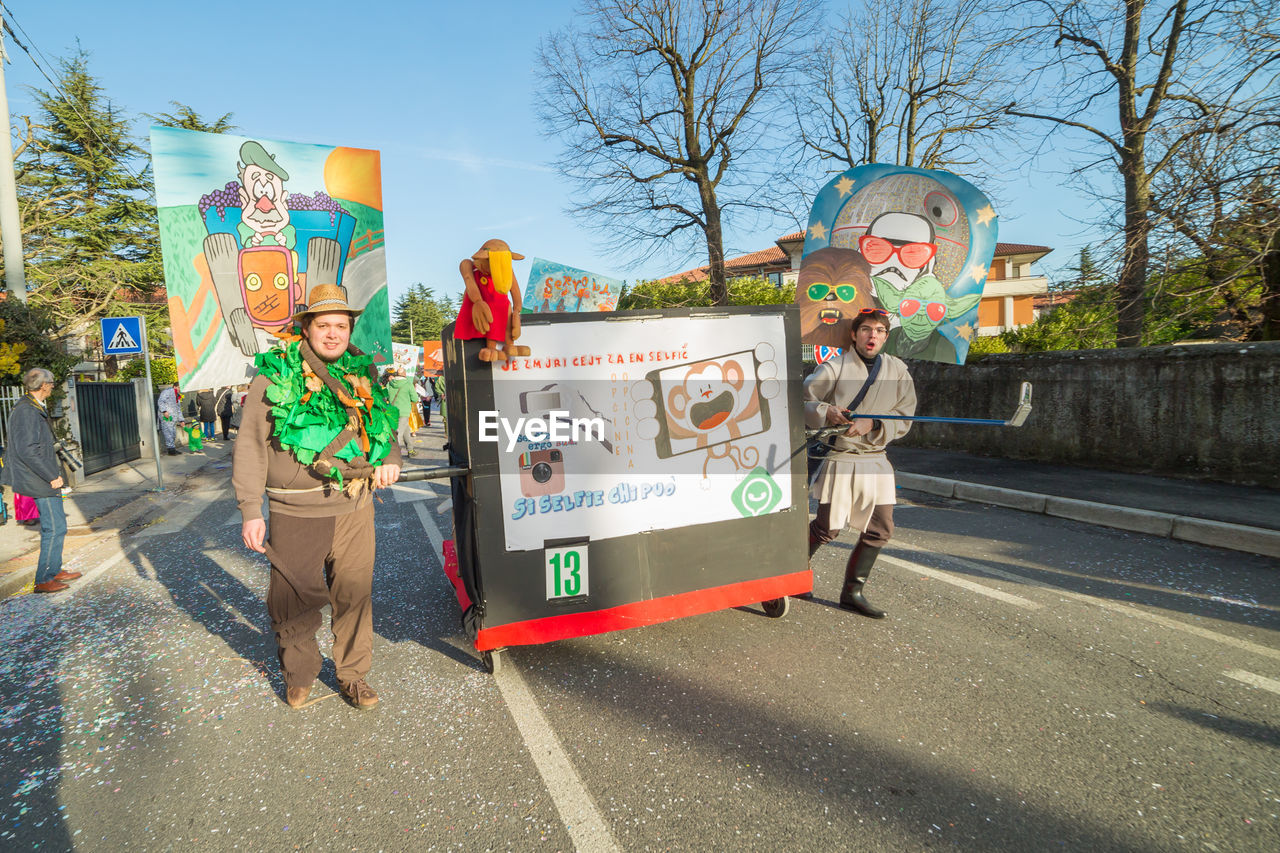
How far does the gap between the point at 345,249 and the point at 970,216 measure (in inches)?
281

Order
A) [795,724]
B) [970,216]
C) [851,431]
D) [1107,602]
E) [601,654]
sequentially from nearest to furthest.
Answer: [795,724]
[601,654]
[851,431]
[1107,602]
[970,216]

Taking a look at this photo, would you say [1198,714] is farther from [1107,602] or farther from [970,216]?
[970,216]

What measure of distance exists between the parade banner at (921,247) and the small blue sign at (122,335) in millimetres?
10237

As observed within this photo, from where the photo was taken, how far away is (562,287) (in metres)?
11.2

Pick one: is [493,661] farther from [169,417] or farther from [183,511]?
[169,417]

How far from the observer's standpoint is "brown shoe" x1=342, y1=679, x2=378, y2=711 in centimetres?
304

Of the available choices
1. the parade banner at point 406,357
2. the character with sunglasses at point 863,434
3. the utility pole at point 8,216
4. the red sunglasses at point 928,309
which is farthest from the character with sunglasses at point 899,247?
the parade banner at point 406,357

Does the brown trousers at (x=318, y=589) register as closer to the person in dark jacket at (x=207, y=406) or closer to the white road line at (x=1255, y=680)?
the white road line at (x=1255, y=680)

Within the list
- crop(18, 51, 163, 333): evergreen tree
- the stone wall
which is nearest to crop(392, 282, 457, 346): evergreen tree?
crop(18, 51, 163, 333): evergreen tree

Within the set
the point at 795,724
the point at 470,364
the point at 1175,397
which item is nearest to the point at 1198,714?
the point at 795,724

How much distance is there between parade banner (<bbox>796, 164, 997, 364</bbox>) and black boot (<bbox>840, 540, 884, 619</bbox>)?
4.19 meters

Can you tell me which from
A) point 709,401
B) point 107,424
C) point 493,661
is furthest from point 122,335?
point 709,401

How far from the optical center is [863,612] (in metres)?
4.04

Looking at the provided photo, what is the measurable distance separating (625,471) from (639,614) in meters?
0.78
